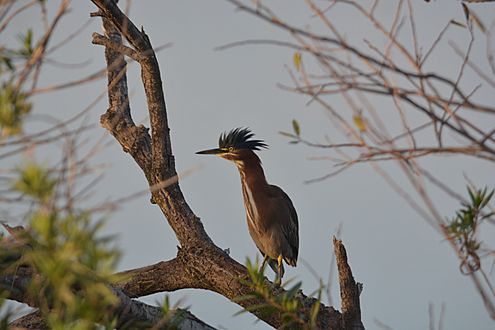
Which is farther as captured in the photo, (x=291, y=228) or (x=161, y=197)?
(x=291, y=228)

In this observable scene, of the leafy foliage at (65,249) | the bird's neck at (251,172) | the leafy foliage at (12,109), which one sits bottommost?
the leafy foliage at (65,249)

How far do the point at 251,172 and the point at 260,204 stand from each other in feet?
0.75

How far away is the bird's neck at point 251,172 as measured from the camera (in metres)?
5.01

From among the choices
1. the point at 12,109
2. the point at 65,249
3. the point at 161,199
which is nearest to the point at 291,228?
the point at 161,199

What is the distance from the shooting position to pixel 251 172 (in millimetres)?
5035

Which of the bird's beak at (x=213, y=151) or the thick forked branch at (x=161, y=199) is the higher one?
the bird's beak at (x=213, y=151)

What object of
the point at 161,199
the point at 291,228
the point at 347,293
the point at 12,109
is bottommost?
the point at 12,109

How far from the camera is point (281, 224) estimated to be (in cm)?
502

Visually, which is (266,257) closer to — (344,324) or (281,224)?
(281,224)

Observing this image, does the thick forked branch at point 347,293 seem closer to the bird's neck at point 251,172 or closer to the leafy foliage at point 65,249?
the bird's neck at point 251,172

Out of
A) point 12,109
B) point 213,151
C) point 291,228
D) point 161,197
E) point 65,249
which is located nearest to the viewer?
point 65,249

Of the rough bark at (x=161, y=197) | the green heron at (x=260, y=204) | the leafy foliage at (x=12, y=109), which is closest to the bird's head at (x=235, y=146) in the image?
the green heron at (x=260, y=204)

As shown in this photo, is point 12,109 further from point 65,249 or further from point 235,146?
point 235,146

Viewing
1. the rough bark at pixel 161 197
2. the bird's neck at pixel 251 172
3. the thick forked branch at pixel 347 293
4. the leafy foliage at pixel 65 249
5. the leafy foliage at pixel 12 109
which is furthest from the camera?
the bird's neck at pixel 251 172
